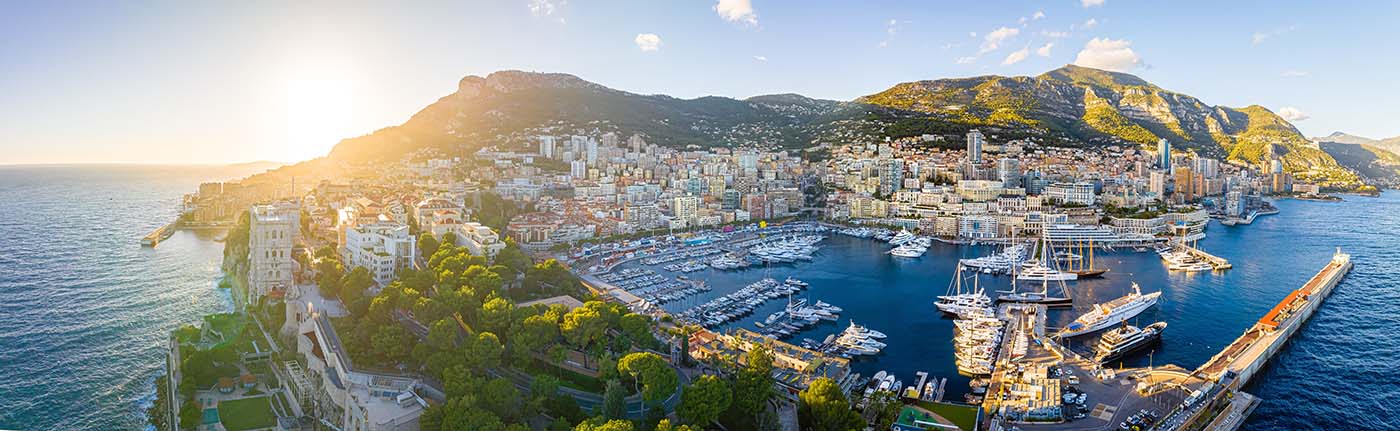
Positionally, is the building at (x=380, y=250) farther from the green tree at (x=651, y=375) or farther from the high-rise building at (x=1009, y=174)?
the high-rise building at (x=1009, y=174)

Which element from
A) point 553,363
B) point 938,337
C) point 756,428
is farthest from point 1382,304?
point 553,363

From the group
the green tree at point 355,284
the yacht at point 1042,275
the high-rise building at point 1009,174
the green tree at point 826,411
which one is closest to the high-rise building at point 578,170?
the high-rise building at point 1009,174

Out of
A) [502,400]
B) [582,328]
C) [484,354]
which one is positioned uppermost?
[582,328]

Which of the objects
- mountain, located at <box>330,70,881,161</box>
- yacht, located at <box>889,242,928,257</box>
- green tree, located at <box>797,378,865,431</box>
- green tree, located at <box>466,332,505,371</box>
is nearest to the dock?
yacht, located at <box>889,242,928,257</box>

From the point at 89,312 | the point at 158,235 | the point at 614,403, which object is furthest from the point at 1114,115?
the point at 89,312

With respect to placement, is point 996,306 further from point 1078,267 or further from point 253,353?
point 253,353

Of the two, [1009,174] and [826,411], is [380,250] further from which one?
[1009,174]

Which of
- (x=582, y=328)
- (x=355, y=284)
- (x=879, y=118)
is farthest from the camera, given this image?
(x=879, y=118)
